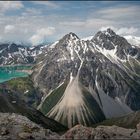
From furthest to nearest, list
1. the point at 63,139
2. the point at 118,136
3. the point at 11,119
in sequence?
the point at 11,119, the point at 118,136, the point at 63,139

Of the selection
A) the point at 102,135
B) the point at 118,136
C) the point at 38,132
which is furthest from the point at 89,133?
Result: the point at 38,132

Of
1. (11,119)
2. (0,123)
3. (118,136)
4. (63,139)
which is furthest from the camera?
(11,119)

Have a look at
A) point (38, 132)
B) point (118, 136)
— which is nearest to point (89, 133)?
point (118, 136)

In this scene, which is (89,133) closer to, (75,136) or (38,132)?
(75,136)

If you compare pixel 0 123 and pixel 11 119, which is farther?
pixel 11 119

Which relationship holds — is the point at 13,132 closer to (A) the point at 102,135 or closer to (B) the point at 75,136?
(B) the point at 75,136

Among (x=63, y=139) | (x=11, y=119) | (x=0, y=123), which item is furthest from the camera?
(x=11, y=119)

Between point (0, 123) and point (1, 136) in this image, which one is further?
point (0, 123)

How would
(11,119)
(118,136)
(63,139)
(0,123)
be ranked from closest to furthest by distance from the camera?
(63,139) < (118,136) < (0,123) < (11,119)

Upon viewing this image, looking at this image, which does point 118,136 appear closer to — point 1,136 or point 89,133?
point 89,133
